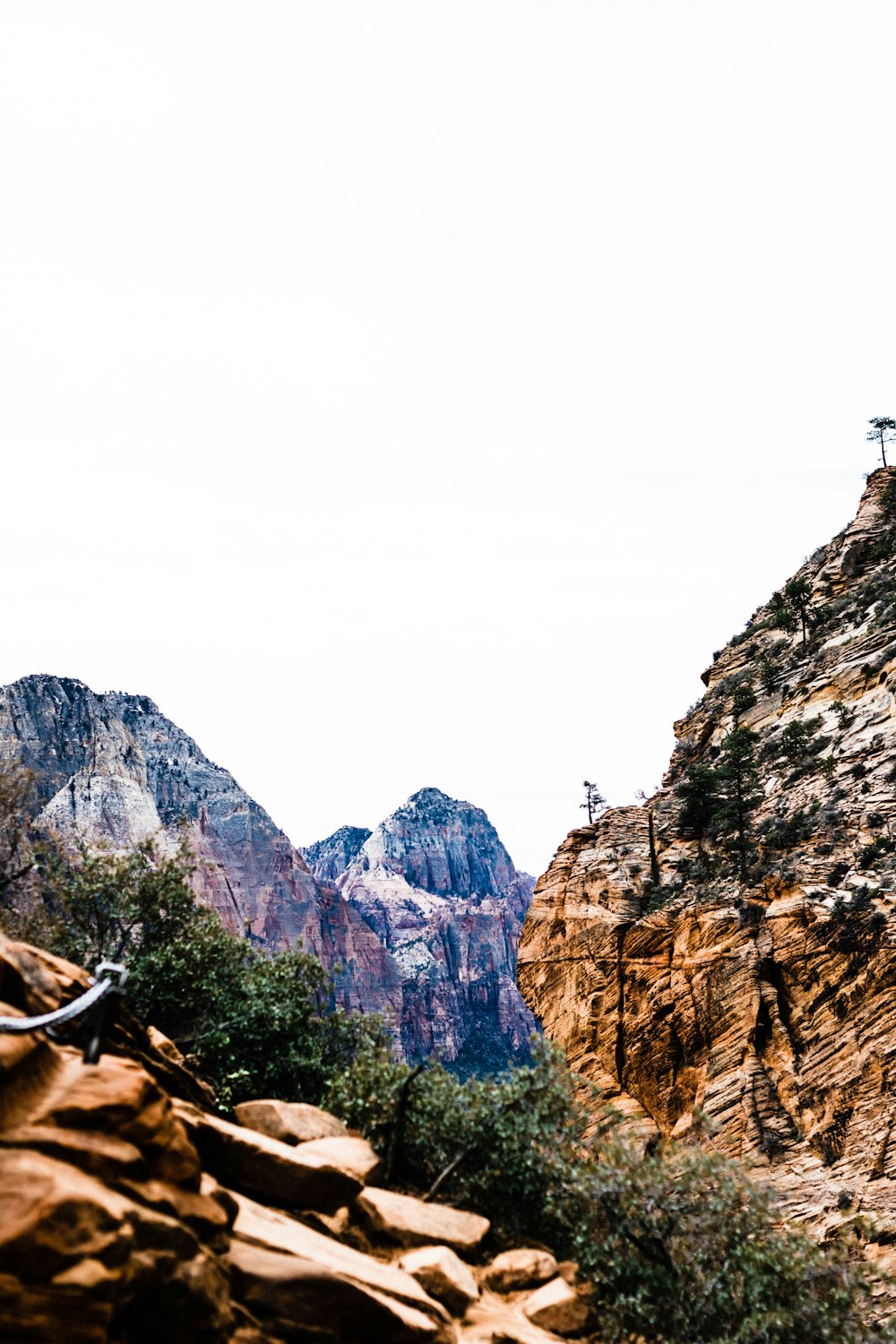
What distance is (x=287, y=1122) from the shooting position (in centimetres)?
1872

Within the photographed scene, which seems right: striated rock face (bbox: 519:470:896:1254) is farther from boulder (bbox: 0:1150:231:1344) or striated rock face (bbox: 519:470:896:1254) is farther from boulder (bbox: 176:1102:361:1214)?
boulder (bbox: 0:1150:231:1344)

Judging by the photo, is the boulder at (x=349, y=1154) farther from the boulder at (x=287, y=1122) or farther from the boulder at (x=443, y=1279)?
the boulder at (x=443, y=1279)

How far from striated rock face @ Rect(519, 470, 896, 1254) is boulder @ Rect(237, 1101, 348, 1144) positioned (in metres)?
20.6

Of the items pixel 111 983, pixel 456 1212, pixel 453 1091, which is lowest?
pixel 456 1212

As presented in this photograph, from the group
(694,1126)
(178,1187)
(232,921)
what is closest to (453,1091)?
(178,1187)

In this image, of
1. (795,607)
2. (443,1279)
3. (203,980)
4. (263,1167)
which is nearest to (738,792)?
(795,607)

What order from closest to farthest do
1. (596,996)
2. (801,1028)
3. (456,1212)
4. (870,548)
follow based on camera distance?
(456,1212) < (801,1028) < (596,996) < (870,548)

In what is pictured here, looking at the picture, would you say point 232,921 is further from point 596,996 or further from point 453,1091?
point 453,1091

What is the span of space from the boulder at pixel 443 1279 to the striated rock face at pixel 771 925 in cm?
2019

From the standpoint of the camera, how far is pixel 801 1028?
38688mm

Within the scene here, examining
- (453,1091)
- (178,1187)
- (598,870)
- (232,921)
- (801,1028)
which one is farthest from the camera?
(232,921)

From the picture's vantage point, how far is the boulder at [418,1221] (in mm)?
16672

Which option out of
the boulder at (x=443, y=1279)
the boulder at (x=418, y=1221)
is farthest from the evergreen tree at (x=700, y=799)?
the boulder at (x=443, y=1279)

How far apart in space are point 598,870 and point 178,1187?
4401cm
